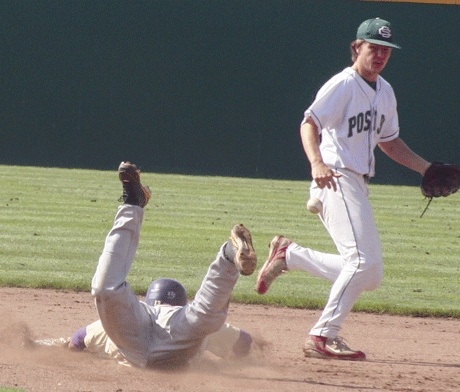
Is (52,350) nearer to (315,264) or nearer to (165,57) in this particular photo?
(315,264)

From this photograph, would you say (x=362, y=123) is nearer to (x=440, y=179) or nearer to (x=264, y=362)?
(x=440, y=179)

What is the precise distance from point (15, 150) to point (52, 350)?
1440 centimetres

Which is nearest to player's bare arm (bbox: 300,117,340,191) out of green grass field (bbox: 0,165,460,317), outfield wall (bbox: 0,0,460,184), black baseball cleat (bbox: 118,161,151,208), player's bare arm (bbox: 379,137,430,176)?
player's bare arm (bbox: 379,137,430,176)

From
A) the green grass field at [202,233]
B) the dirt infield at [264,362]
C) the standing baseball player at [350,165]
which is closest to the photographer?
the dirt infield at [264,362]

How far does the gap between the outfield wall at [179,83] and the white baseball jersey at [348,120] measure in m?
13.5

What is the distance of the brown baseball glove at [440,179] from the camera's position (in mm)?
6137

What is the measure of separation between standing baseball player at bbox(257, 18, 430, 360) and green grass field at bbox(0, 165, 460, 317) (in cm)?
209

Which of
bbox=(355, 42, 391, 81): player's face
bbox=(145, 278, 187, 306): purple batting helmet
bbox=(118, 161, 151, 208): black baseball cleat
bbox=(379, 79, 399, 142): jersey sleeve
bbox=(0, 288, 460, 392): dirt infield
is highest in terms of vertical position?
bbox=(355, 42, 391, 81): player's face

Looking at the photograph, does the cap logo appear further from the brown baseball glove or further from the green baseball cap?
the brown baseball glove

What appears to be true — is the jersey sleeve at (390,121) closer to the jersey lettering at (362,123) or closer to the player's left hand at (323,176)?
the jersey lettering at (362,123)

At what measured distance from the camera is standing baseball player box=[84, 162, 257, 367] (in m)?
4.90

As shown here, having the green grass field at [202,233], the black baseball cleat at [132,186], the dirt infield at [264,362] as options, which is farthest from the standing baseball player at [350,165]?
the green grass field at [202,233]

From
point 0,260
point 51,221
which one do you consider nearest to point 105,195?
point 51,221

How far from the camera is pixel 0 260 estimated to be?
29.8ft
